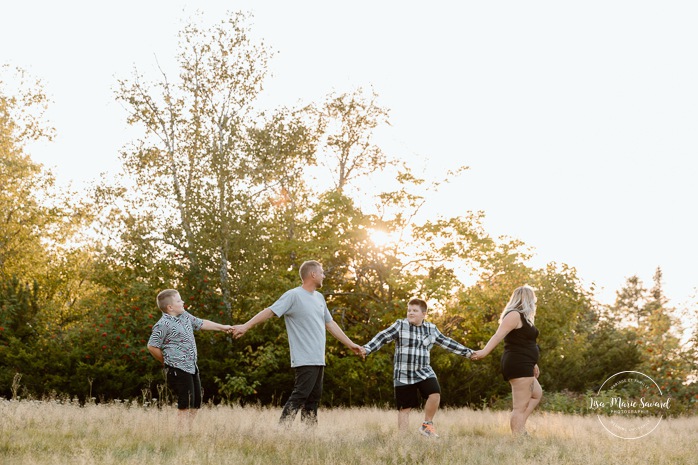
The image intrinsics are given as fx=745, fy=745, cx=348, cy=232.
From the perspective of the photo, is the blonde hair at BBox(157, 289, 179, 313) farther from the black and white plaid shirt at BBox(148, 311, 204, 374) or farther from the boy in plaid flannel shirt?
the boy in plaid flannel shirt

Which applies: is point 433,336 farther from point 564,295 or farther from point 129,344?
point 564,295

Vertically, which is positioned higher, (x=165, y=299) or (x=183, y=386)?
(x=165, y=299)

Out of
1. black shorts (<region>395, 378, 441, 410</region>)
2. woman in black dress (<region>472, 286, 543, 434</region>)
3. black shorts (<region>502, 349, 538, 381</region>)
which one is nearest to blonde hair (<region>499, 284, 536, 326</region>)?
woman in black dress (<region>472, 286, 543, 434</region>)

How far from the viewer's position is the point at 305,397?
789 cm

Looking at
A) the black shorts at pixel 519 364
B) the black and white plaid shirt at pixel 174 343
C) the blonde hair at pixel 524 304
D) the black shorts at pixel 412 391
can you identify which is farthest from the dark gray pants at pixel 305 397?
the blonde hair at pixel 524 304

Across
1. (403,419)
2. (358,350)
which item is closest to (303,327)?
(358,350)

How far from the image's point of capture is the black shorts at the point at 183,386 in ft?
25.2

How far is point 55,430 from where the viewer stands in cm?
769

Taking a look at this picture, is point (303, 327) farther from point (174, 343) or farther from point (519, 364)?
point (519, 364)

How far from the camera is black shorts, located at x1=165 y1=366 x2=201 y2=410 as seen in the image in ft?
25.2

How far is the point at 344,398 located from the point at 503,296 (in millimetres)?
4361

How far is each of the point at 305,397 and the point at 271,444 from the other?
110 centimetres

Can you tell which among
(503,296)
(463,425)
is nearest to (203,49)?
(503,296)

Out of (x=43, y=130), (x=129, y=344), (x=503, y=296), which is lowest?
(x=129, y=344)
